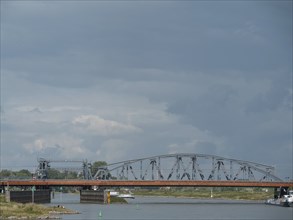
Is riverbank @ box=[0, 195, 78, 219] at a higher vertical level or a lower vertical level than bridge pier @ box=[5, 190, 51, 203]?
lower

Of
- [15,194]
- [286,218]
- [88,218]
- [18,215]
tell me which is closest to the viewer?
[18,215]

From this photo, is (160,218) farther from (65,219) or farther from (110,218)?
(65,219)

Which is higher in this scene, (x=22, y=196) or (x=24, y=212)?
(x=22, y=196)

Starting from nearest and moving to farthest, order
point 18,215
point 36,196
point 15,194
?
point 18,215 → point 15,194 → point 36,196

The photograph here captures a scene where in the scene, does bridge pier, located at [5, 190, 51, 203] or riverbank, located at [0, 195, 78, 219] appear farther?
bridge pier, located at [5, 190, 51, 203]

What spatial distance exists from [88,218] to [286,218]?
129ft

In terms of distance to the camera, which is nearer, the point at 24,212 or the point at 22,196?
the point at 24,212

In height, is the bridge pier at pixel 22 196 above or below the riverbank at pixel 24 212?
above

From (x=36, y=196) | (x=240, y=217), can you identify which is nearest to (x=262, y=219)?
(x=240, y=217)

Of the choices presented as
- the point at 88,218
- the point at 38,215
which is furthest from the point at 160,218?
the point at 38,215

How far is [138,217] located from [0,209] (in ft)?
90.6

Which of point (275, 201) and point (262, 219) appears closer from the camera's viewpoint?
point (262, 219)

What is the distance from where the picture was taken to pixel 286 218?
131 m

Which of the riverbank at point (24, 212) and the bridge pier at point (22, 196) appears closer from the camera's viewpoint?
the riverbank at point (24, 212)
